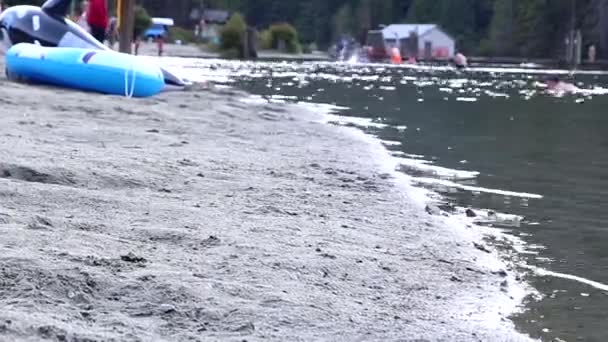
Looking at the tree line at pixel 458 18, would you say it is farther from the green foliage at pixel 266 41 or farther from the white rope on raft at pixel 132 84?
the white rope on raft at pixel 132 84

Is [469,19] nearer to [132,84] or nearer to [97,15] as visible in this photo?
[97,15]

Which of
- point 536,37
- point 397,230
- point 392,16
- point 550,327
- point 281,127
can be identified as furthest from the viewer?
point 392,16

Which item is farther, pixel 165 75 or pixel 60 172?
pixel 165 75

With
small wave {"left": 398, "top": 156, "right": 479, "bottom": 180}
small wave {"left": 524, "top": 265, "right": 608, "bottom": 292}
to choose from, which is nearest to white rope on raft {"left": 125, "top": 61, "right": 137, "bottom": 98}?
small wave {"left": 398, "top": 156, "right": 479, "bottom": 180}

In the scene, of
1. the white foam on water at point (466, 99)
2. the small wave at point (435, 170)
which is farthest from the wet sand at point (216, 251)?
the white foam on water at point (466, 99)

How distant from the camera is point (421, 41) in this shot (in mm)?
78688

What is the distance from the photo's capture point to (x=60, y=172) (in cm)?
627

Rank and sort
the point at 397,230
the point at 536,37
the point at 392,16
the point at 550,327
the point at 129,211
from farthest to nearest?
the point at 392,16 → the point at 536,37 → the point at 397,230 → the point at 129,211 → the point at 550,327

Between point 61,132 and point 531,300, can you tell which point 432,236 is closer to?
point 531,300

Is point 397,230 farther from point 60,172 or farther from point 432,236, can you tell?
point 60,172

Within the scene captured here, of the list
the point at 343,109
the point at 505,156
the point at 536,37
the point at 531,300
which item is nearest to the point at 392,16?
the point at 536,37

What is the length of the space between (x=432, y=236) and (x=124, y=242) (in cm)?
179

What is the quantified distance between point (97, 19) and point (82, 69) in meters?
3.73

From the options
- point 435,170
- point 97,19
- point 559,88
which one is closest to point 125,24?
point 97,19
